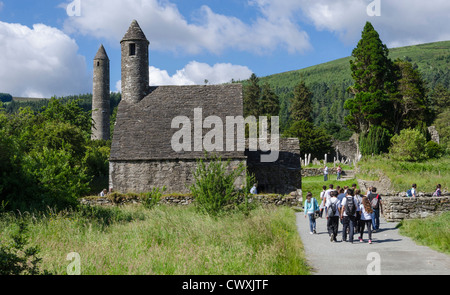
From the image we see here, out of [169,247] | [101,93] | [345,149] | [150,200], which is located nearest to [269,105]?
[345,149]

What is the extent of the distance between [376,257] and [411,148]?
30.4 meters

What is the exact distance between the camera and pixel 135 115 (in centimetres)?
2767

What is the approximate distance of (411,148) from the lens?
37.0 metres

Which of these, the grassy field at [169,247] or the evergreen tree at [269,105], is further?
the evergreen tree at [269,105]

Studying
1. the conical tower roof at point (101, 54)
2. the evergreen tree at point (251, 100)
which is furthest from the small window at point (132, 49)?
the evergreen tree at point (251, 100)

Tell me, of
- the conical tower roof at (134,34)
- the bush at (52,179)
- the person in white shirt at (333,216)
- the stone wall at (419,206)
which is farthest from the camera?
the conical tower roof at (134,34)

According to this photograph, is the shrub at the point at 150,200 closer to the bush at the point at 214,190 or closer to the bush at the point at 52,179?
the bush at the point at 52,179

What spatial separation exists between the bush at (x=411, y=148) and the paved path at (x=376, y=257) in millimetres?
25923

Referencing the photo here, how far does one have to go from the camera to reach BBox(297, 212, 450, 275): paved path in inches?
343

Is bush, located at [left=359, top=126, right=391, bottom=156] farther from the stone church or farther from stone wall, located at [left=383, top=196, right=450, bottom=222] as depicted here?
stone wall, located at [left=383, top=196, right=450, bottom=222]

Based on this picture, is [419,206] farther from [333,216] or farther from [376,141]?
[376,141]

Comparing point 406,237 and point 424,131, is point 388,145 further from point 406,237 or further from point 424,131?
point 406,237

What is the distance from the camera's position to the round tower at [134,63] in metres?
29.0
